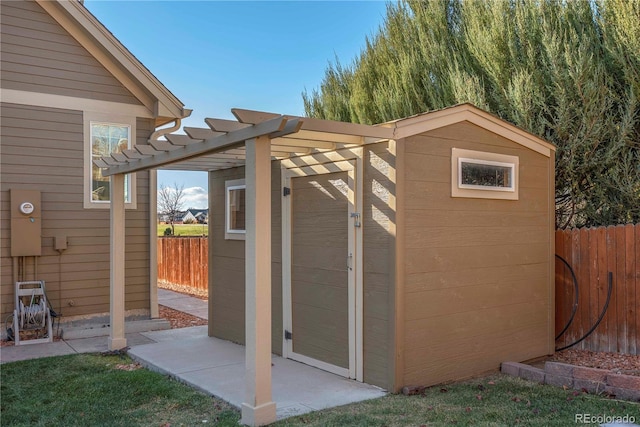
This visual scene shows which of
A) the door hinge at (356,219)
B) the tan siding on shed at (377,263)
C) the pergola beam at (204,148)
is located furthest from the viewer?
the door hinge at (356,219)

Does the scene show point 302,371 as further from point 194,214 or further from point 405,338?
point 194,214

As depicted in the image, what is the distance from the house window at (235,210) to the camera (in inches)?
237

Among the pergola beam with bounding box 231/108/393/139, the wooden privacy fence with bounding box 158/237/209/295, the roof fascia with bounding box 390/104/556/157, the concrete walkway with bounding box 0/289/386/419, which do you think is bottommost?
the concrete walkway with bounding box 0/289/386/419

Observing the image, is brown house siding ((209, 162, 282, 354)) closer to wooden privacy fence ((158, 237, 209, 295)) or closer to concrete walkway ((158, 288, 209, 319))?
concrete walkway ((158, 288, 209, 319))

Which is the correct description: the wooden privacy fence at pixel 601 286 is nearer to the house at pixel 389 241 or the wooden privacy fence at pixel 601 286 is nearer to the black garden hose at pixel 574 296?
the black garden hose at pixel 574 296

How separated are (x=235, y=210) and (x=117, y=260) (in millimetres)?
1422

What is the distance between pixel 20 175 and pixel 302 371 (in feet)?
14.1

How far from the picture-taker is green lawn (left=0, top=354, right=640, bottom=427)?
11.6 ft

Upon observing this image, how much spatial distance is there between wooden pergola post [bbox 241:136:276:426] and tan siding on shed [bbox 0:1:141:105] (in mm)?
4289

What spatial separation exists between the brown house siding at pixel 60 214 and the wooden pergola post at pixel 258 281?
408cm

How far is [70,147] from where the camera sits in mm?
6676

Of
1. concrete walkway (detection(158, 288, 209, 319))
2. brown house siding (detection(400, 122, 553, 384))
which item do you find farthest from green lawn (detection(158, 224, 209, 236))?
brown house siding (detection(400, 122, 553, 384))

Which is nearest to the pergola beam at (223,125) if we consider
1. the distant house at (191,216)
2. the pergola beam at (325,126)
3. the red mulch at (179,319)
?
the pergola beam at (325,126)

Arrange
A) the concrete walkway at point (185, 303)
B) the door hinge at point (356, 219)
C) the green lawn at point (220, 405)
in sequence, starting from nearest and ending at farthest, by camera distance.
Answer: the green lawn at point (220, 405) < the door hinge at point (356, 219) < the concrete walkway at point (185, 303)
